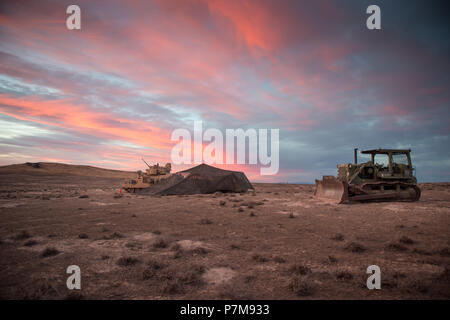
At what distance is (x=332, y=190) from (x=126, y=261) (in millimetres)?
15350

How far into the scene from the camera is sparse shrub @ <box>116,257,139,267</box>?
5.47 m

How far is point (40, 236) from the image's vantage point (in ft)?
26.4

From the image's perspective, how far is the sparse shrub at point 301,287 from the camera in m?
3.98

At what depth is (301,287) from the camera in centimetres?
403

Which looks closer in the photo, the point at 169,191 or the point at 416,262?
the point at 416,262

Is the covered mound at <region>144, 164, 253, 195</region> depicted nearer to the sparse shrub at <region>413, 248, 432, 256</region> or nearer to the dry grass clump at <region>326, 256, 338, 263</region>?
the dry grass clump at <region>326, 256, 338, 263</region>

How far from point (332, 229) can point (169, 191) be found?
774 inches

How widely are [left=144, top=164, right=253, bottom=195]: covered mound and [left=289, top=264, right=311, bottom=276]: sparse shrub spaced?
21823mm

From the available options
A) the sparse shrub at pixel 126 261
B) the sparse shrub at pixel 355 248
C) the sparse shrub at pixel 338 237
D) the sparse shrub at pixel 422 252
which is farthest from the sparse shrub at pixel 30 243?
the sparse shrub at pixel 422 252

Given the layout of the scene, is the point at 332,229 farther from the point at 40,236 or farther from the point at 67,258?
the point at 40,236

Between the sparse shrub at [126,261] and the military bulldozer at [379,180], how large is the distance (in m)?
13.7

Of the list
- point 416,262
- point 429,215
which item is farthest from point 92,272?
point 429,215

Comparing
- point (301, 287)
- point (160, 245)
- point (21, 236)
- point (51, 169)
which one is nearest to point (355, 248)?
point (301, 287)

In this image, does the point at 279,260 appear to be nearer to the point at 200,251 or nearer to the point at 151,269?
the point at 200,251
